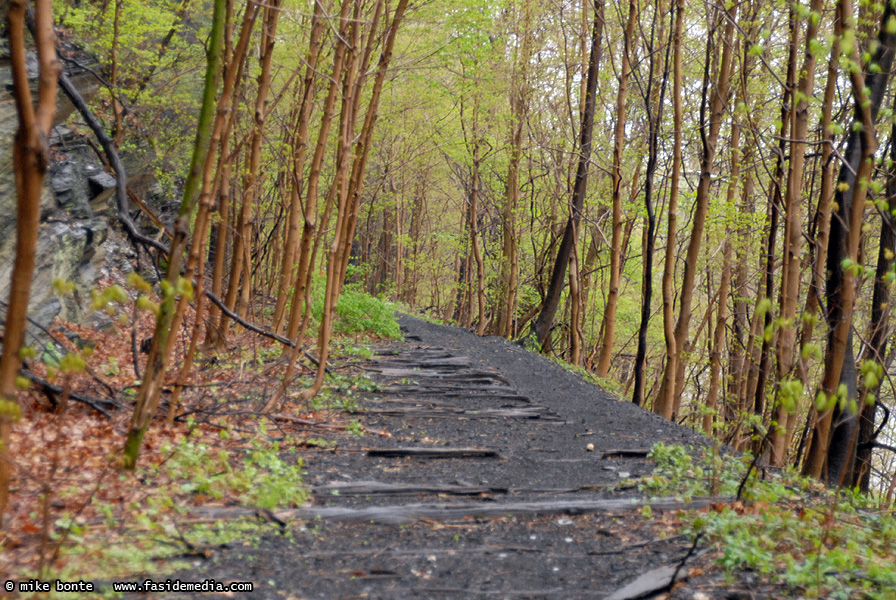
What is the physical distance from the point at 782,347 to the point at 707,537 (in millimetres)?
3566

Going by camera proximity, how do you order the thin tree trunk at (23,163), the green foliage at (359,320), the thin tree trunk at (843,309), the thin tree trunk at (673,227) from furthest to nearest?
1. the green foliage at (359,320)
2. the thin tree trunk at (673,227)
3. the thin tree trunk at (843,309)
4. the thin tree trunk at (23,163)

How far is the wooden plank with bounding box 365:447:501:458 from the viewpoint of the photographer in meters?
5.14

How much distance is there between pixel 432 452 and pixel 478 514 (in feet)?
4.63

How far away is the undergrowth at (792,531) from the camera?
2777 mm

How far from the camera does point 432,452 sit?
17.1ft

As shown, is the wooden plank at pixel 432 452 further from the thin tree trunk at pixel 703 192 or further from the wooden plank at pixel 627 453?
the thin tree trunk at pixel 703 192

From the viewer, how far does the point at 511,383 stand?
27.3 feet

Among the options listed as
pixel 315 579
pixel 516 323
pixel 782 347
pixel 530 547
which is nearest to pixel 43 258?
pixel 315 579

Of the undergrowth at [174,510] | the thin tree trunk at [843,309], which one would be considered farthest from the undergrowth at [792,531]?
the undergrowth at [174,510]

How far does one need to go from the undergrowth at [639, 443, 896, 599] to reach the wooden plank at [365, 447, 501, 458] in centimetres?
138

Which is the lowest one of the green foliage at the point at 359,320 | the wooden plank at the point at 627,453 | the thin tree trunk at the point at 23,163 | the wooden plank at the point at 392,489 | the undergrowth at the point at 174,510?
the wooden plank at the point at 392,489

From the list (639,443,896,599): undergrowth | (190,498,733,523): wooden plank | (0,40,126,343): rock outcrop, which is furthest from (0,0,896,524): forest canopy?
(0,40,126,343): rock outcrop

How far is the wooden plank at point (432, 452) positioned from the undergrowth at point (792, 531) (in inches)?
54.5

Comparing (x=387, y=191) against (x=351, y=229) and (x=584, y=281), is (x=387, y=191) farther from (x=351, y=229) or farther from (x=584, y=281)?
(x=351, y=229)
